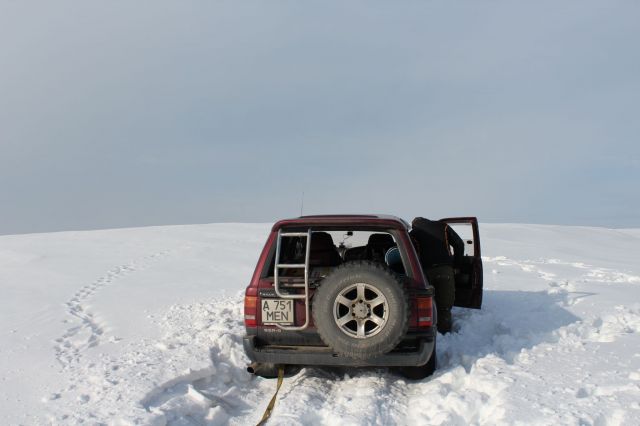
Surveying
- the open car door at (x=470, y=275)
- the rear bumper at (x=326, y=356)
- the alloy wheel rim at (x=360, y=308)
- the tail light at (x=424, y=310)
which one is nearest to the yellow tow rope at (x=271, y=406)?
the rear bumper at (x=326, y=356)

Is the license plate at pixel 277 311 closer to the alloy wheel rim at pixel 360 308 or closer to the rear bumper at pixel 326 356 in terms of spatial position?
the rear bumper at pixel 326 356

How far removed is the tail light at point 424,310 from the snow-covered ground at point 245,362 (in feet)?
1.79

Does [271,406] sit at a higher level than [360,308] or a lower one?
lower

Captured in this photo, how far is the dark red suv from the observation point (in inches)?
152

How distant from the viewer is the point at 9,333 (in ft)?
18.6

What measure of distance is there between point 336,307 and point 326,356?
50 centimetres

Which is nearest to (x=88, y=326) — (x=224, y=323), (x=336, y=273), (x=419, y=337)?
(x=224, y=323)

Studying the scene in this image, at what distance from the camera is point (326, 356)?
412 cm

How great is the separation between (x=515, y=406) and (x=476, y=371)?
30.4 inches

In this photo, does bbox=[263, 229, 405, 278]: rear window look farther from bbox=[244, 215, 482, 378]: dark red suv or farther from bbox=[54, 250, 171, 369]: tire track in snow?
bbox=[54, 250, 171, 369]: tire track in snow

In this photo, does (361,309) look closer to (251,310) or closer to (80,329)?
(251,310)

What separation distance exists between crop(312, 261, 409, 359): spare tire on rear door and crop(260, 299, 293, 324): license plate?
341mm

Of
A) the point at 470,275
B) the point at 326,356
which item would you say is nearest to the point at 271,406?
the point at 326,356

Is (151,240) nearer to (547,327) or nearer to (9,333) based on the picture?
(9,333)
